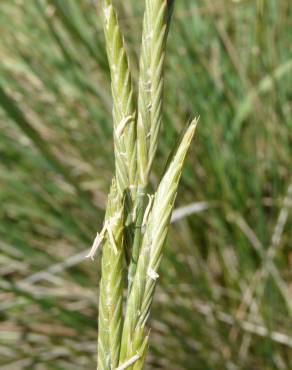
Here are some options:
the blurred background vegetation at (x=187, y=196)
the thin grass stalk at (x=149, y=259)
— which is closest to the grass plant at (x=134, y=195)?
the thin grass stalk at (x=149, y=259)

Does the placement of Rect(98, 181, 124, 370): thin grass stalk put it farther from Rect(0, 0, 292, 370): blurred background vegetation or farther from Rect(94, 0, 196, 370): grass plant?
Rect(0, 0, 292, 370): blurred background vegetation

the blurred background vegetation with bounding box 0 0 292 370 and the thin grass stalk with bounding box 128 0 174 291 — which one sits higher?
the blurred background vegetation with bounding box 0 0 292 370

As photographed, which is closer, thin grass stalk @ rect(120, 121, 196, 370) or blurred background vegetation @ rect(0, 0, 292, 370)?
thin grass stalk @ rect(120, 121, 196, 370)

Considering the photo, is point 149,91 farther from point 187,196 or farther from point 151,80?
point 187,196

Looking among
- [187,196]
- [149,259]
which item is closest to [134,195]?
[149,259]

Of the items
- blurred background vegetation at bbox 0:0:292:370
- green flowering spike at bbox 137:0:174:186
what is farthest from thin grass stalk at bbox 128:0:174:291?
blurred background vegetation at bbox 0:0:292:370

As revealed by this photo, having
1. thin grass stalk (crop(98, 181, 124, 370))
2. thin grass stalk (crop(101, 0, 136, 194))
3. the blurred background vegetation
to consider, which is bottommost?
thin grass stalk (crop(98, 181, 124, 370))
